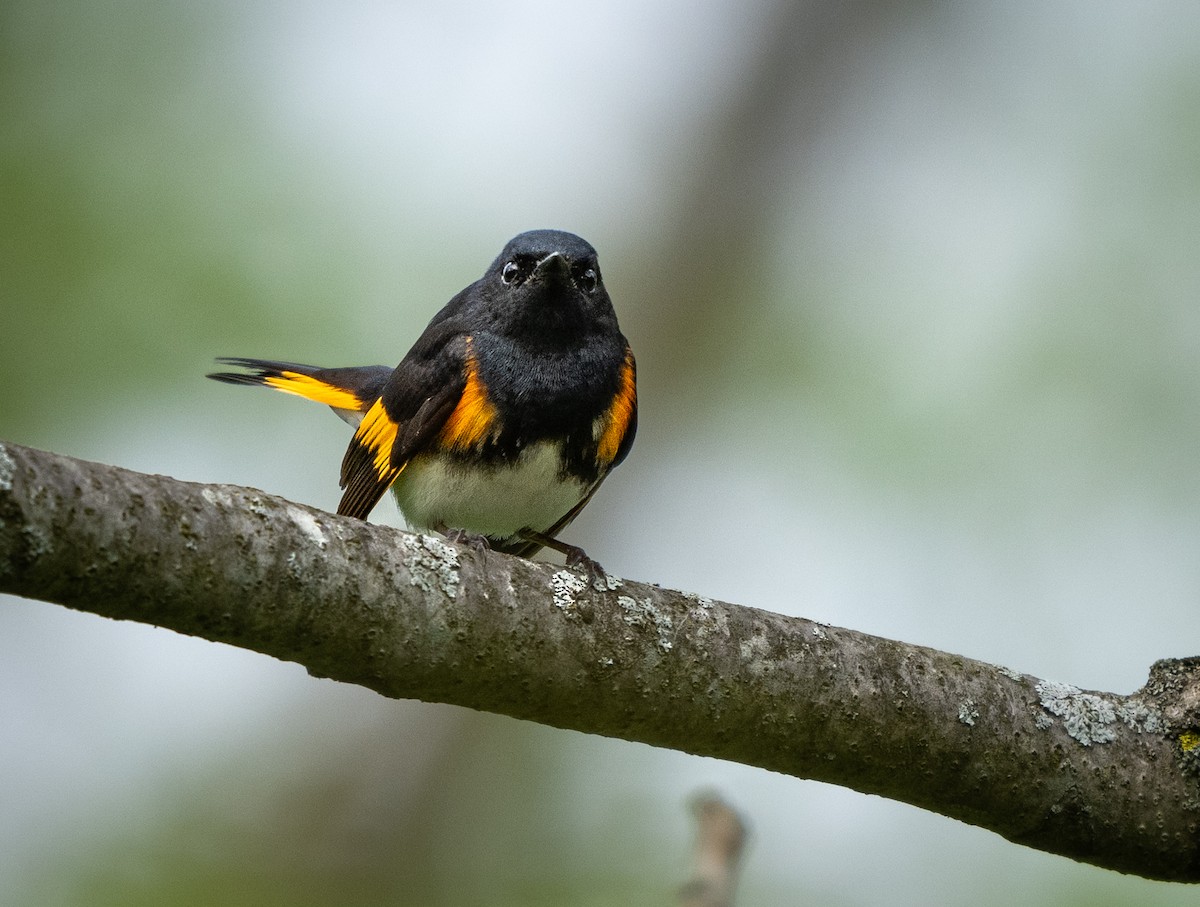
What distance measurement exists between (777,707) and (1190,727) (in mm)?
1019

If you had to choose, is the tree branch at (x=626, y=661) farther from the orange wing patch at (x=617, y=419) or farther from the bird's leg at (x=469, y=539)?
the orange wing patch at (x=617, y=419)

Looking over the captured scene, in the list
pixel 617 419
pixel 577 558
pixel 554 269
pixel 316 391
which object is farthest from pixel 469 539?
pixel 316 391

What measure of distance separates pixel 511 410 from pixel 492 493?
275 mm

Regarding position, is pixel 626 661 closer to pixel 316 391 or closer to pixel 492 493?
pixel 492 493

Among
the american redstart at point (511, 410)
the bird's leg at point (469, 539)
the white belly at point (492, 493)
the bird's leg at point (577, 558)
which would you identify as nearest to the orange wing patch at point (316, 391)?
the american redstart at point (511, 410)

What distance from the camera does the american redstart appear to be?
12.8ft

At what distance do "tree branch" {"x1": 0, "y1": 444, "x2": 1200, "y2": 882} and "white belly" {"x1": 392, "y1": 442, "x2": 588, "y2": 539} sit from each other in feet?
3.89

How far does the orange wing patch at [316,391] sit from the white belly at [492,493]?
969 millimetres

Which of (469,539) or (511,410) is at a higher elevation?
(511,410)

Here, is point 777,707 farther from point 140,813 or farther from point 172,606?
point 140,813

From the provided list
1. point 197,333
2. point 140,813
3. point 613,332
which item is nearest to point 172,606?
point 613,332

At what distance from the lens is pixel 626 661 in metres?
2.62

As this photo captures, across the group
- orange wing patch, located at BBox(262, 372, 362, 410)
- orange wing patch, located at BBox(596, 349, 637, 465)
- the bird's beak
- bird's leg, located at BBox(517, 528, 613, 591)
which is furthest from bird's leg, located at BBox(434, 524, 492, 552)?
orange wing patch, located at BBox(262, 372, 362, 410)

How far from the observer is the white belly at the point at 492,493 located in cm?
390
